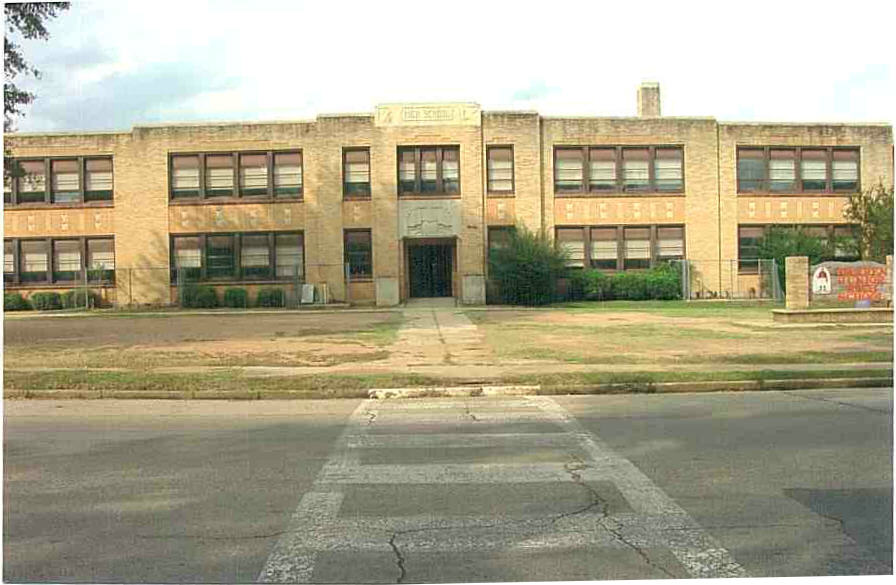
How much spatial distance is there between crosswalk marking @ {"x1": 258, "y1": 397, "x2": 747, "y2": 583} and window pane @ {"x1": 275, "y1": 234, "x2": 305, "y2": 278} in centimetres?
3120

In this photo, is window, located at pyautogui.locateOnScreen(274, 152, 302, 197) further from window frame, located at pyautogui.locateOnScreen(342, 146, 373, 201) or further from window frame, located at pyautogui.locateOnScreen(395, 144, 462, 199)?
window frame, located at pyautogui.locateOnScreen(395, 144, 462, 199)

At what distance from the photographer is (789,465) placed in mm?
7320

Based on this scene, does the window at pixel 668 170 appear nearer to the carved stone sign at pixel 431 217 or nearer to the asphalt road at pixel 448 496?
the carved stone sign at pixel 431 217

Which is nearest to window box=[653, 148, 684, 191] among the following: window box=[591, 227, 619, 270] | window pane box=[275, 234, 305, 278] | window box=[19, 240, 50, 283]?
window box=[591, 227, 619, 270]

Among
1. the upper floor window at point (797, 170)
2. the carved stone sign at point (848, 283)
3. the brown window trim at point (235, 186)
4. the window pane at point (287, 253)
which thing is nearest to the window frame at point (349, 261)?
the window pane at point (287, 253)

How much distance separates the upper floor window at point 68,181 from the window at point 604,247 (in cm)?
2151

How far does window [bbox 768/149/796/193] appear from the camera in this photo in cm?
4000

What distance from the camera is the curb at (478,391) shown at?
12.6m

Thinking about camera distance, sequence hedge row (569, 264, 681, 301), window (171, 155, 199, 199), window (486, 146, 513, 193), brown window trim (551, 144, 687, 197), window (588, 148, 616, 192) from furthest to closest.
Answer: window (588, 148, 616, 192), brown window trim (551, 144, 687, 197), window (171, 155, 199, 199), window (486, 146, 513, 193), hedge row (569, 264, 681, 301)

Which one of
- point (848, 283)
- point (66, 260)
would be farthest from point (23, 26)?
point (66, 260)

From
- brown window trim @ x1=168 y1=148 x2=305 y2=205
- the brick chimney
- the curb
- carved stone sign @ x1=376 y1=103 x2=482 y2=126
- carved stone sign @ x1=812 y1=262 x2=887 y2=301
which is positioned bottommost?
the curb

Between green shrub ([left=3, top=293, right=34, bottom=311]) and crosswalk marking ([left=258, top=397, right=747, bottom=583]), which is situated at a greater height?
green shrub ([left=3, top=293, right=34, bottom=311])

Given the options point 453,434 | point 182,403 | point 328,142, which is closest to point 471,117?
point 328,142

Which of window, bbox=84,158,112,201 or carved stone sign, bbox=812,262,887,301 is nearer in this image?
carved stone sign, bbox=812,262,887,301
